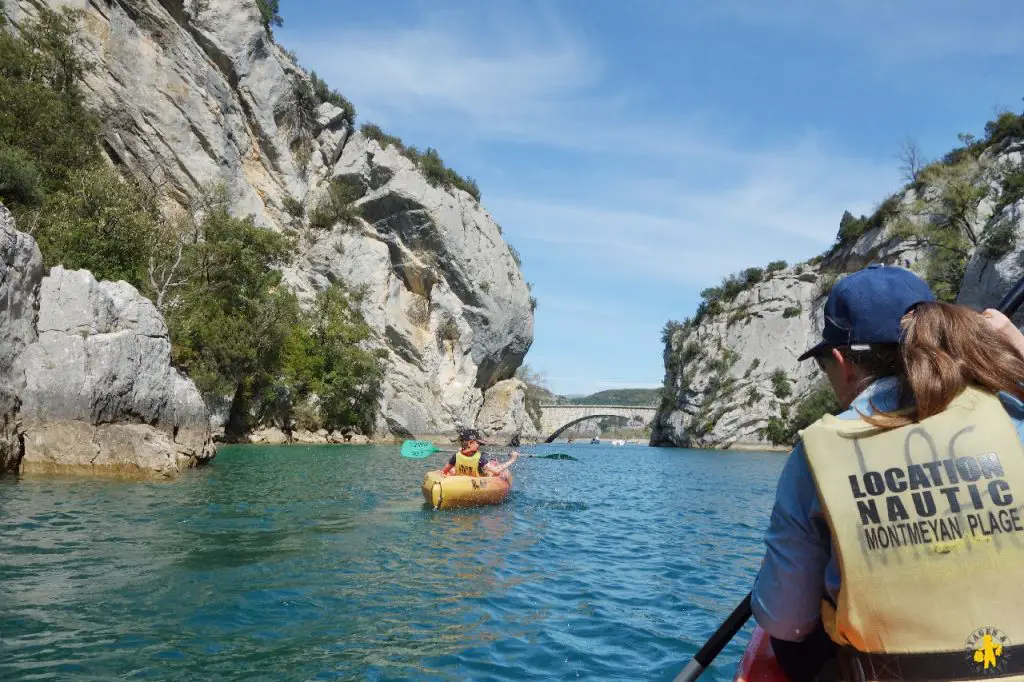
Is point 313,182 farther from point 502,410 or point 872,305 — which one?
point 872,305

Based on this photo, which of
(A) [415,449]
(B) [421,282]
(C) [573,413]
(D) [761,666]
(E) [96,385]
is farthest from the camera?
(C) [573,413]

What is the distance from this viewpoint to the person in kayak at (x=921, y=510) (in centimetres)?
173

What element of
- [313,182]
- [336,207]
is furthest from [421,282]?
[313,182]

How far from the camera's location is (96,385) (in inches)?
571

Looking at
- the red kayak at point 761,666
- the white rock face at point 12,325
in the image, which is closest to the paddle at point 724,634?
the red kayak at point 761,666

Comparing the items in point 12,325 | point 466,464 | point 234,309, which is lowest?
point 466,464

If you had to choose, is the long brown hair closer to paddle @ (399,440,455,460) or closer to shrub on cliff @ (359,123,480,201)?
paddle @ (399,440,455,460)

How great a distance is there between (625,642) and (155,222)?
32650 millimetres

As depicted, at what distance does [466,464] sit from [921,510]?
11.8m

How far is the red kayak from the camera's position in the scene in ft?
7.88

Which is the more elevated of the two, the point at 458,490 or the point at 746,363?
the point at 746,363

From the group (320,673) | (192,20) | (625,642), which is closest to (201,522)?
(320,673)

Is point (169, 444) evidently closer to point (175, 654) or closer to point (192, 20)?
point (175, 654)

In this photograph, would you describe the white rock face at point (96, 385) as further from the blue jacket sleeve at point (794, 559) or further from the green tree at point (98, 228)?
the blue jacket sleeve at point (794, 559)
